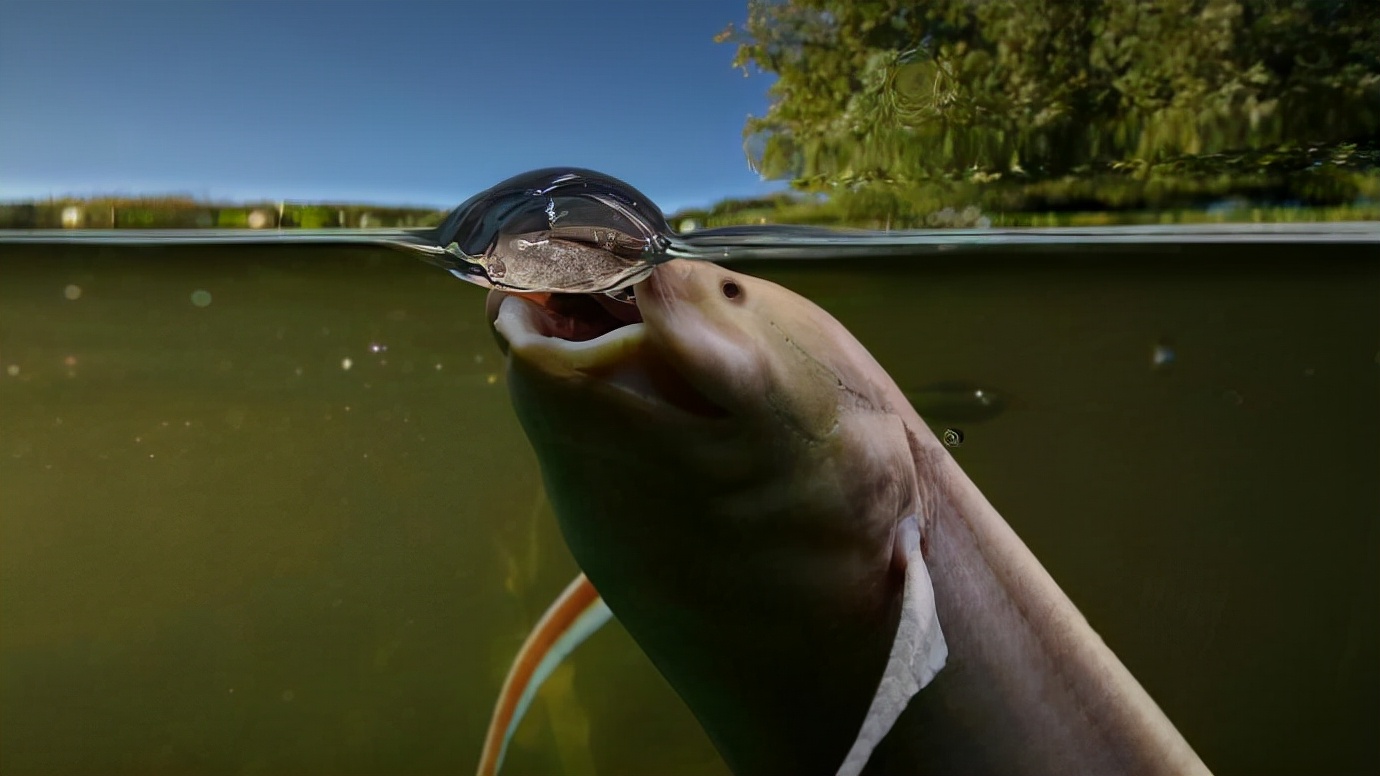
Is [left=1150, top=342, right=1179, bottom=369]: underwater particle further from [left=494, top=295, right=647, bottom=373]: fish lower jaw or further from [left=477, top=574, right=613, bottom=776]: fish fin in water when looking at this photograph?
[left=494, top=295, right=647, bottom=373]: fish lower jaw

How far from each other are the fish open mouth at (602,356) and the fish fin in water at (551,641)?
1088 mm

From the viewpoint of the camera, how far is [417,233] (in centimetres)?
342

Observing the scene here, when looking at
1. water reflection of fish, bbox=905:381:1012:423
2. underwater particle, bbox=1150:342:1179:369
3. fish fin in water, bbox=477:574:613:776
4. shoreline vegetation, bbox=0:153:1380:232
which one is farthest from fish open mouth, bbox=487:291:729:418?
underwater particle, bbox=1150:342:1179:369

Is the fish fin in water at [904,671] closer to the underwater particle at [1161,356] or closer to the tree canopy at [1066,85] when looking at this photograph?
the tree canopy at [1066,85]

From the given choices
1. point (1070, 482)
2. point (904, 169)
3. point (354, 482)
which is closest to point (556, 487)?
point (904, 169)

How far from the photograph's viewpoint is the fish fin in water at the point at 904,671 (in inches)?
53.9

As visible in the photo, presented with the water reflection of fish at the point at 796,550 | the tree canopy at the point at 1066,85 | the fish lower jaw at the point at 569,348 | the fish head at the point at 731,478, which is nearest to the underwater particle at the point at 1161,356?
the tree canopy at the point at 1066,85

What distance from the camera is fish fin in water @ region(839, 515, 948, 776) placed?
137 centimetres

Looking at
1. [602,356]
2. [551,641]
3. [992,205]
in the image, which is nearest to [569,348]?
[602,356]

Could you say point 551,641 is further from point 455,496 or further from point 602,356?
point 455,496

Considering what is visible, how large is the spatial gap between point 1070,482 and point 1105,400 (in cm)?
89

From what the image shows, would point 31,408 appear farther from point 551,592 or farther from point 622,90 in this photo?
point 622,90

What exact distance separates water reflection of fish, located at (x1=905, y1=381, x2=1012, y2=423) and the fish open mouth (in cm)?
580

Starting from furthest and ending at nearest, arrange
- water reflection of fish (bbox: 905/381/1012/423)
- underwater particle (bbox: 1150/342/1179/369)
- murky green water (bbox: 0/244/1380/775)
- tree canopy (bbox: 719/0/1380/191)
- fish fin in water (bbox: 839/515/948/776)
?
water reflection of fish (bbox: 905/381/1012/423) → underwater particle (bbox: 1150/342/1179/369) → murky green water (bbox: 0/244/1380/775) → tree canopy (bbox: 719/0/1380/191) → fish fin in water (bbox: 839/515/948/776)
